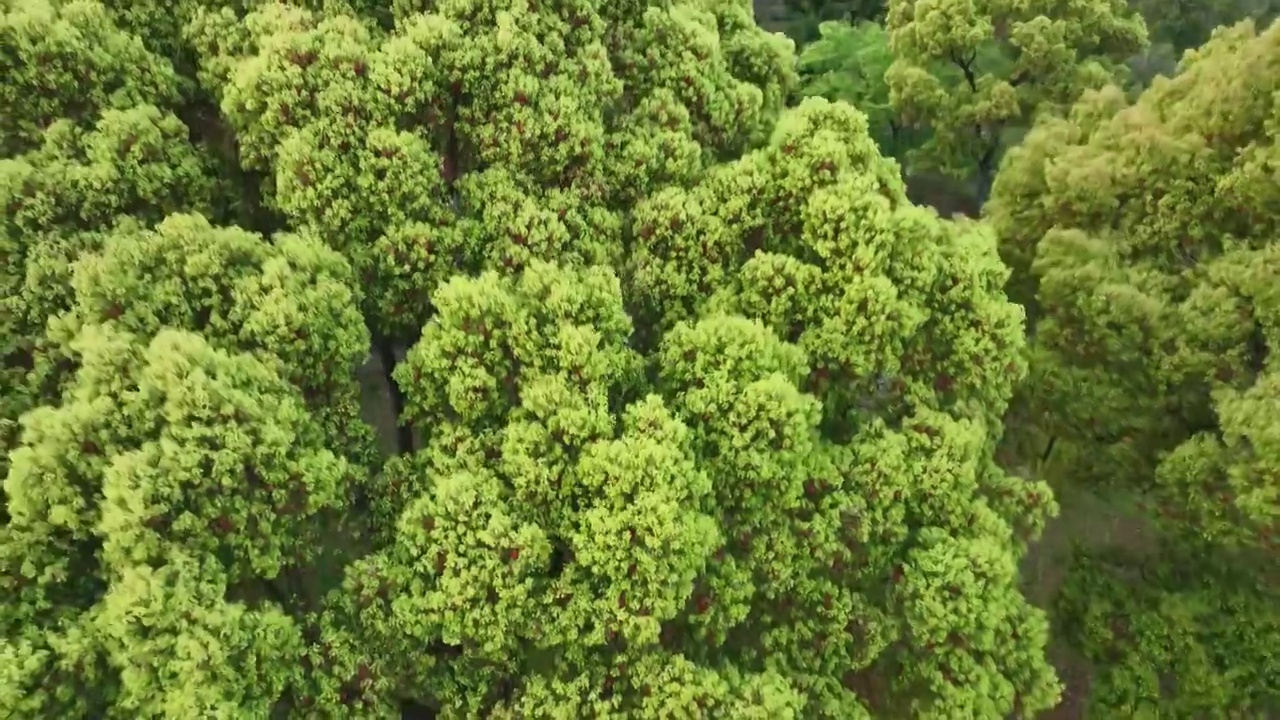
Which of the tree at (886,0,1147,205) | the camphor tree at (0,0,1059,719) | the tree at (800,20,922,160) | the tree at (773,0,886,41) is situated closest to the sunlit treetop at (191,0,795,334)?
the camphor tree at (0,0,1059,719)

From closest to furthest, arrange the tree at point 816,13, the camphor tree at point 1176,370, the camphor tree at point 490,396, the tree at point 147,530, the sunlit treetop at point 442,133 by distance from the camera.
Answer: the tree at point 147,530 → the camphor tree at point 490,396 → the sunlit treetop at point 442,133 → the camphor tree at point 1176,370 → the tree at point 816,13

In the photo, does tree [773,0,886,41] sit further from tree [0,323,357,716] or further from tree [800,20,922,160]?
tree [0,323,357,716]

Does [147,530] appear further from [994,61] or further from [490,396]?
[994,61]

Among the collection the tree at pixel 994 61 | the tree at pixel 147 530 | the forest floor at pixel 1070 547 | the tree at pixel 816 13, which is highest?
the tree at pixel 816 13

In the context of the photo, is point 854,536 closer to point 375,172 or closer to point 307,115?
point 375,172

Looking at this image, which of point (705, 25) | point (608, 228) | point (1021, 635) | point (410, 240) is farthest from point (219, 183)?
point (1021, 635)

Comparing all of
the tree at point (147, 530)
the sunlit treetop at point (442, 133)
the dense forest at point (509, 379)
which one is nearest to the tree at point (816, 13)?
the dense forest at point (509, 379)

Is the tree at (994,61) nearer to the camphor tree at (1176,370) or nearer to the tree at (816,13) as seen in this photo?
the camphor tree at (1176,370)
